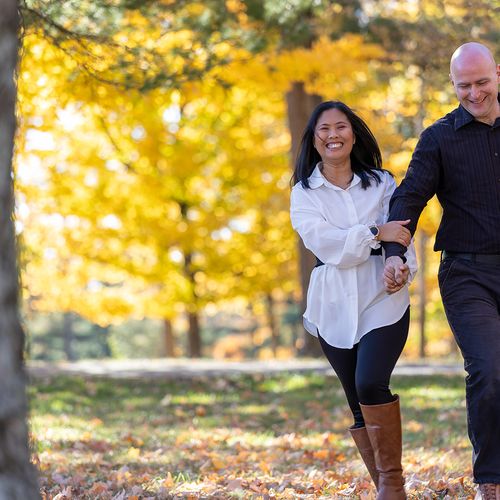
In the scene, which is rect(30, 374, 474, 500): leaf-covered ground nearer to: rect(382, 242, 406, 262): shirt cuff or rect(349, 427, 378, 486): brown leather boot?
rect(349, 427, 378, 486): brown leather boot

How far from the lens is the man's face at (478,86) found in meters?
4.50

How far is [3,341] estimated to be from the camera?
8.93ft

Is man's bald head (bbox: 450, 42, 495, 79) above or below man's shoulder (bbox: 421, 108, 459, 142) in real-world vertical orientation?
above

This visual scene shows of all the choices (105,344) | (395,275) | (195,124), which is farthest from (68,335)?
(395,275)

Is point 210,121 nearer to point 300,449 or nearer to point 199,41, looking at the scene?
point 199,41

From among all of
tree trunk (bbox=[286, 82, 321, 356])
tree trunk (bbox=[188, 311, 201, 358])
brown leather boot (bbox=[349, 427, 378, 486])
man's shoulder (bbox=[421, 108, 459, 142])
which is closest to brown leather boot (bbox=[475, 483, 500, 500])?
brown leather boot (bbox=[349, 427, 378, 486])

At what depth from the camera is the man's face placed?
177 inches

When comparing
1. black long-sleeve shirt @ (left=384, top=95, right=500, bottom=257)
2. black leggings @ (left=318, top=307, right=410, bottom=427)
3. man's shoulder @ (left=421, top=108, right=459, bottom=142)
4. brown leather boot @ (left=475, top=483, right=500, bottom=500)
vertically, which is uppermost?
man's shoulder @ (left=421, top=108, right=459, bottom=142)

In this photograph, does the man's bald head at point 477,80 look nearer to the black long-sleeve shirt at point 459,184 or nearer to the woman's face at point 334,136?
the black long-sleeve shirt at point 459,184

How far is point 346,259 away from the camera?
4465 mm

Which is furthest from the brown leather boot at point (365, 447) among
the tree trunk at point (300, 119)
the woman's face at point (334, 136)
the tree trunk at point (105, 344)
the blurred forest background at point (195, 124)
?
the tree trunk at point (105, 344)

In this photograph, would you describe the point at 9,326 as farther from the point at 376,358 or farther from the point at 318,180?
the point at 318,180

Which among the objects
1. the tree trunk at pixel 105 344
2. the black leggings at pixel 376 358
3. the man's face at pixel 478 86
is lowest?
the tree trunk at pixel 105 344

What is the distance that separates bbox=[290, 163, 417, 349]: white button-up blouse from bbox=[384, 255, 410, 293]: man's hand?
0.46 ft
